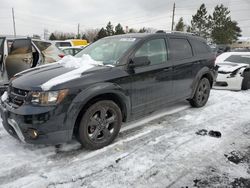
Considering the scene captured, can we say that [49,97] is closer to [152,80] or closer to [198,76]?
[152,80]

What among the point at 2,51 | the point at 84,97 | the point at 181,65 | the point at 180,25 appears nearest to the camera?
the point at 84,97

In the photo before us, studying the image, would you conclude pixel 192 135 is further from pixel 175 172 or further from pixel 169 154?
pixel 175 172

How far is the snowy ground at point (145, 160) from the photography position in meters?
3.06

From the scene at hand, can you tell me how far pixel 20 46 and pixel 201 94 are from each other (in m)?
4.91

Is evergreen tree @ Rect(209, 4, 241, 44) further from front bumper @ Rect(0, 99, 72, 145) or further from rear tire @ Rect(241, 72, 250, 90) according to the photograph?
front bumper @ Rect(0, 99, 72, 145)

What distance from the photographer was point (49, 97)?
3.36 m

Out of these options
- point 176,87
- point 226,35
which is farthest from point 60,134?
point 226,35

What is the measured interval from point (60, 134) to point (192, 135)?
7.42 ft

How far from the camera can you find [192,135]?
14.5 ft

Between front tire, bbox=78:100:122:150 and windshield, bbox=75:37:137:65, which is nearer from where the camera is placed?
front tire, bbox=78:100:122:150

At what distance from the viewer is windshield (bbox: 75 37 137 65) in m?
4.30

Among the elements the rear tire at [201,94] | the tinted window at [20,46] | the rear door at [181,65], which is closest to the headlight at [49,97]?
the rear door at [181,65]

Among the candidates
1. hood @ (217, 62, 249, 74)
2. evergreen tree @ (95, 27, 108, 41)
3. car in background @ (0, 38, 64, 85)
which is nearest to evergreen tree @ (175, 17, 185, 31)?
evergreen tree @ (95, 27, 108, 41)

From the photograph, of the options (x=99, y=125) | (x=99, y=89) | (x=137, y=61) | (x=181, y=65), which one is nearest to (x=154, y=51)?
(x=137, y=61)
